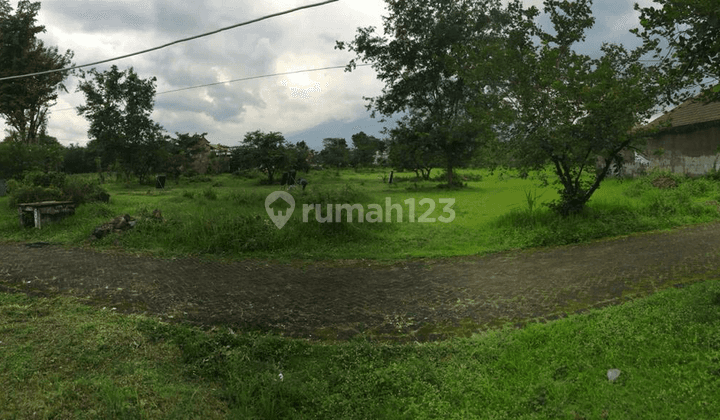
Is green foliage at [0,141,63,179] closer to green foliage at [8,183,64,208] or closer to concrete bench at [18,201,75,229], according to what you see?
green foliage at [8,183,64,208]

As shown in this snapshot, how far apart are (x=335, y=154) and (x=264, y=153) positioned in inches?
1044

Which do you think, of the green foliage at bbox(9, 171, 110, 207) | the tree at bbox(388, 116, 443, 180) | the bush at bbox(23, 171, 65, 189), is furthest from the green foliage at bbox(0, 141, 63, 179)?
the tree at bbox(388, 116, 443, 180)

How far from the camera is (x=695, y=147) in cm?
1867

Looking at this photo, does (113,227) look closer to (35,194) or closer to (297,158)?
(35,194)

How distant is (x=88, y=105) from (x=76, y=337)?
2838 centimetres

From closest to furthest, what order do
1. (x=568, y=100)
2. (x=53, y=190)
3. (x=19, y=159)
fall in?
(x=568, y=100) → (x=53, y=190) → (x=19, y=159)

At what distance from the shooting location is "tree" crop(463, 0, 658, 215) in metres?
8.41

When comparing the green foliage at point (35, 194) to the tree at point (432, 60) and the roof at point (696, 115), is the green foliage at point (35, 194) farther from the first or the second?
the roof at point (696, 115)

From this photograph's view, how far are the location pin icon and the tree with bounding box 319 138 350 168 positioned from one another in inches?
1619

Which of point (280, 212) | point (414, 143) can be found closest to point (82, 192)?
point (280, 212)

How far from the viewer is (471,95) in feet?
73.1

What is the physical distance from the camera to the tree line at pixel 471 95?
808 centimetres

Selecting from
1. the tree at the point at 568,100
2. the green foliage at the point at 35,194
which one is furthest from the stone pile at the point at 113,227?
the tree at the point at 568,100

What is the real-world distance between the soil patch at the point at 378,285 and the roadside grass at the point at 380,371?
1.69 feet
